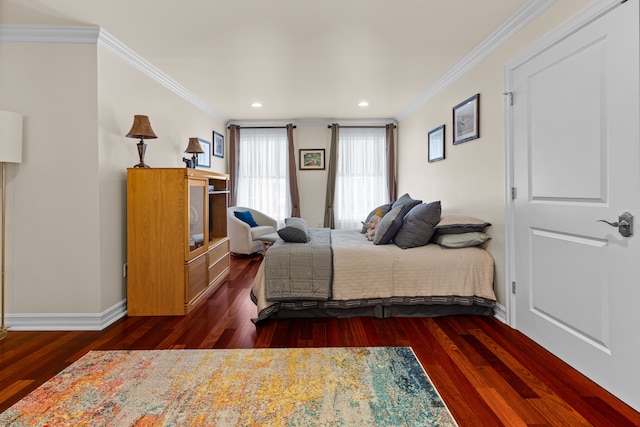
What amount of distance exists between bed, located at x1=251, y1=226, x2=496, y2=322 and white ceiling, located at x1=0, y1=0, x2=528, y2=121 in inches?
75.2

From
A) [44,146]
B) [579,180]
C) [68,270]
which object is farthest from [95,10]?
[579,180]

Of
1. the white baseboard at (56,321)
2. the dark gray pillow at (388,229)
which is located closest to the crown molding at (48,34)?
the white baseboard at (56,321)

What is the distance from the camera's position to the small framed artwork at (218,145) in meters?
5.78

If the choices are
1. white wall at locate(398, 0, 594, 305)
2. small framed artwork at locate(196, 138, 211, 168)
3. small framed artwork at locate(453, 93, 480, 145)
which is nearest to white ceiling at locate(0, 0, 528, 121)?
white wall at locate(398, 0, 594, 305)

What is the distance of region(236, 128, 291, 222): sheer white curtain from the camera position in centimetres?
646

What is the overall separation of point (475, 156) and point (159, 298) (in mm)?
3392

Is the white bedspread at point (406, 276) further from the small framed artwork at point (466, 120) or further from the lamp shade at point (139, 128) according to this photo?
the lamp shade at point (139, 128)

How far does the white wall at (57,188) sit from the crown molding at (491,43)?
338 centimetres

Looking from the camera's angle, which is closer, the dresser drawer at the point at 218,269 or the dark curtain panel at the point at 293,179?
the dresser drawer at the point at 218,269

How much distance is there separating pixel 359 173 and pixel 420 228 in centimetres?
343

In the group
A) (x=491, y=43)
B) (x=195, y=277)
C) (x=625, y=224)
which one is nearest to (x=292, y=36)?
(x=491, y=43)

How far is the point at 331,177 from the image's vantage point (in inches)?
252

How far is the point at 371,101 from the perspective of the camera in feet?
16.9

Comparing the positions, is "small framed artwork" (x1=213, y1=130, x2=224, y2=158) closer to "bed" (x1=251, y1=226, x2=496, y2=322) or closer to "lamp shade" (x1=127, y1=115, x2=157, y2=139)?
"lamp shade" (x1=127, y1=115, x2=157, y2=139)
